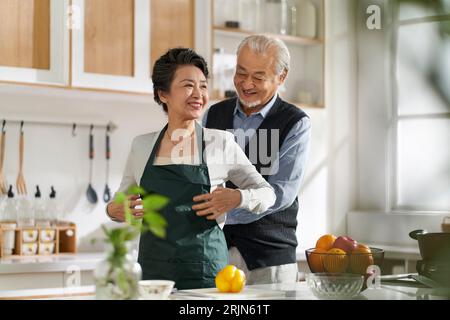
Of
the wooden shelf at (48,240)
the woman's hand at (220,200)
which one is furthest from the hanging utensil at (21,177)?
the woman's hand at (220,200)

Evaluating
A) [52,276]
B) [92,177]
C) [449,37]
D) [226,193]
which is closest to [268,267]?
[226,193]

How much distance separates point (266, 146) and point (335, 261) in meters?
0.69

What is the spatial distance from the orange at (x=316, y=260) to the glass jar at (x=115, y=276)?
0.43 m

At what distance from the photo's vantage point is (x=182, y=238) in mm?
1288

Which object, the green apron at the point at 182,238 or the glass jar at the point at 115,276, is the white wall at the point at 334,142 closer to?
the green apron at the point at 182,238

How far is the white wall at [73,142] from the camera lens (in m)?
2.66

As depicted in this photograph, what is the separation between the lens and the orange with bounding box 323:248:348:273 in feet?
3.59

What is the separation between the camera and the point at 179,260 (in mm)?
1281

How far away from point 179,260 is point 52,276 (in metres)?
1.17

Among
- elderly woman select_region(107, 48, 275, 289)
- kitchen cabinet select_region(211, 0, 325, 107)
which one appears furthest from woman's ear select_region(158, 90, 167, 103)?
kitchen cabinet select_region(211, 0, 325, 107)

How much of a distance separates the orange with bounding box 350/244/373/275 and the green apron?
32cm

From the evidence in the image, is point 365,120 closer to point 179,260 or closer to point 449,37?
point 179,260
